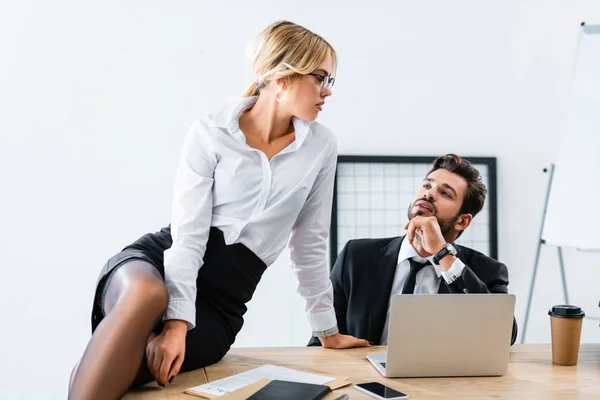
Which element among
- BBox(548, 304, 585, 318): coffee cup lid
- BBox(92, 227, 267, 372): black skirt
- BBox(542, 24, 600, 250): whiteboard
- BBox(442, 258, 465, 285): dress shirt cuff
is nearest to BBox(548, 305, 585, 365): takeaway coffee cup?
BBox(548, 304, 585, 318): coffee cup lid

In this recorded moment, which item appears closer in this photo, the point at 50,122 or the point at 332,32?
the point at 50,122

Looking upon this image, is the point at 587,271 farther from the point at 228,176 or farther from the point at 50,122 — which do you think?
the point at 50,122

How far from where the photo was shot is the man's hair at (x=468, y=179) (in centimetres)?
218

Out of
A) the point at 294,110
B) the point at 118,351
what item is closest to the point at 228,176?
the point at 294,110

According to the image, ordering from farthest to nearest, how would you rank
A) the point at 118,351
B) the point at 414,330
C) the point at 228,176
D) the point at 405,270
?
the point at 405,270 < the point at 228,176 < the point at 414,330 < the point at 118,351

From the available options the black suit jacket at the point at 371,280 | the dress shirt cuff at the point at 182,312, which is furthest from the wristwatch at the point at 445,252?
the dress shirt cuff at the point at 182,312

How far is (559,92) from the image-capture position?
333 cm

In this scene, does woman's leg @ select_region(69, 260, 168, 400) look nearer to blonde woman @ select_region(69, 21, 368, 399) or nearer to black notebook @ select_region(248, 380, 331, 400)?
blonde woman @ select_region(69, 21, 368, 399)

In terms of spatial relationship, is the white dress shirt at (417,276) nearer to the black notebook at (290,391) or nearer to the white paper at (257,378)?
the white paper at (257,378)

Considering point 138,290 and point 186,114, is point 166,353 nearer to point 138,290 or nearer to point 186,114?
point 138,290

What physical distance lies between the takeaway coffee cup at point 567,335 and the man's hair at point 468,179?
2.39 feet

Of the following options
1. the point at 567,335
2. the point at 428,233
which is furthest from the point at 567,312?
the point at 428,233

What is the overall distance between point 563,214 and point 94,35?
2195 millimetres

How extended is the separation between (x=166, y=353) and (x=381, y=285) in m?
0.91
